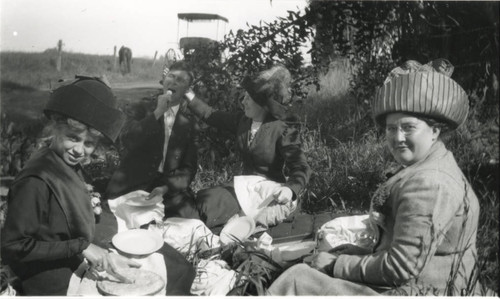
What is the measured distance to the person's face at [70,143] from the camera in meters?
2.49

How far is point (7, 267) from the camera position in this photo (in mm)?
2461

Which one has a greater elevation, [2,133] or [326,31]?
[326,31]

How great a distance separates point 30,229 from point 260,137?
164 centimetres

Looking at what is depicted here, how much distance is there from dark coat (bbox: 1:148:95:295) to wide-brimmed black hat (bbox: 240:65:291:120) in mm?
1365

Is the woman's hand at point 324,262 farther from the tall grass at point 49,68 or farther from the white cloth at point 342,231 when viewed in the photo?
the tall grass at point 49,68

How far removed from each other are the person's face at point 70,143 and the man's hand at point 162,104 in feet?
2.72

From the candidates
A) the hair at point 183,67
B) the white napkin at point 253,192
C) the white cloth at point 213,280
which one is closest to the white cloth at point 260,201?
the white napkin at point 253,192

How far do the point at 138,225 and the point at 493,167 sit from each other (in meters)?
2.36

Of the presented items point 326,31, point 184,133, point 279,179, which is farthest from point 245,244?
point 326,31

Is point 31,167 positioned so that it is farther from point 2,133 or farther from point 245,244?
point 245,244

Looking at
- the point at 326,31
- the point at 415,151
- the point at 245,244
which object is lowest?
the point at 245,244

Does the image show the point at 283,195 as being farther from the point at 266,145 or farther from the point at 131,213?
the point at 131,213

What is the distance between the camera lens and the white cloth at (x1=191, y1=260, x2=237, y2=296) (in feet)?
9.00

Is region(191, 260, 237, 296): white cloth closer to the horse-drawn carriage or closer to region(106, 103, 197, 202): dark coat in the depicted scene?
region(106, 103, 197, 202): dark coat
